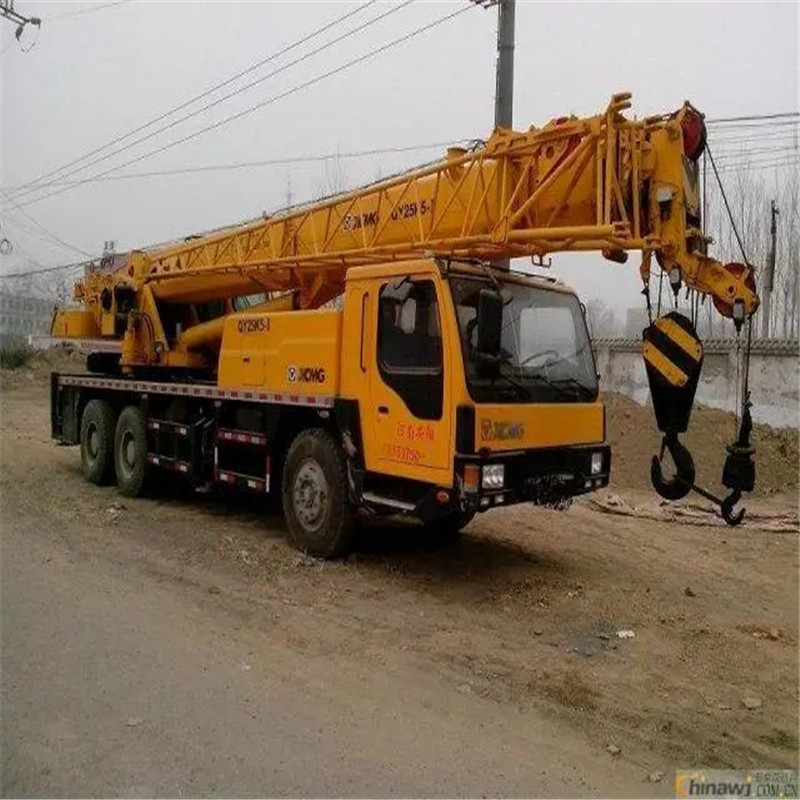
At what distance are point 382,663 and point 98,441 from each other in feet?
23.0

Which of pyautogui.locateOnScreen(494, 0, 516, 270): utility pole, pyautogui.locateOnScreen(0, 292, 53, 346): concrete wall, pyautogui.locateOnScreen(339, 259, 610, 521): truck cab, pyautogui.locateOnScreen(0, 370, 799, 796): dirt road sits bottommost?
A: pyautogui.locateOnScreen(0, 370, 799, 796): dirt road

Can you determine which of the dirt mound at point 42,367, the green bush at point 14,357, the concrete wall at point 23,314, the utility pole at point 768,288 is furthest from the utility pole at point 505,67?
the concrete wall at point 23,314

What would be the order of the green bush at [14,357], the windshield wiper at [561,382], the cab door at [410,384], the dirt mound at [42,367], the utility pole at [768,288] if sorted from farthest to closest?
1. the green bush at [14,357]
2. the dirt mound at [42,367]
3. the utility pole at [768,288]
4. the windshield wiper at [561,382]
5. the cab door at [410,384]

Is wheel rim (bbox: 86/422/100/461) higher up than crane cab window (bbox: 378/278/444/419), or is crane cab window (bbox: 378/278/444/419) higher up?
crane cab window (bbox: 378/278/444/419)

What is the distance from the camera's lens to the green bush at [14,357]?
30178 millimetres

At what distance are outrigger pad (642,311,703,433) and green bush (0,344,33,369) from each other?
30053 mm

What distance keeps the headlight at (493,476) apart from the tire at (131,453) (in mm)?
5313

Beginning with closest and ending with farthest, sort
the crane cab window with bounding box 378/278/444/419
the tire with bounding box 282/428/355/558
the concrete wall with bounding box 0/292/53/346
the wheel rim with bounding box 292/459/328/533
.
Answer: the crane cab window with bounding box 378/278/444/419, the tire with bounding box 282/428/355/558, the wheel rim with bounding box 292/459/328/533, the concrete wall with bounding box 0/292/53/346

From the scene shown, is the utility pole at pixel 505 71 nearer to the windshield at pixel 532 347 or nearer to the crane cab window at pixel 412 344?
the windshield at pixel 532 347

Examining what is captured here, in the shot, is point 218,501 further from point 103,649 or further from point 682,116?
point 682,116

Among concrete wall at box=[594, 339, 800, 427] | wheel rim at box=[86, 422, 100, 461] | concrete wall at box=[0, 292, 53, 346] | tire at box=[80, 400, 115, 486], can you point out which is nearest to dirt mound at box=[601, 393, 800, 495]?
concrete wall at box=[594, 339, 800, 427]

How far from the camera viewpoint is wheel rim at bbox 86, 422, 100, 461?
1017cm

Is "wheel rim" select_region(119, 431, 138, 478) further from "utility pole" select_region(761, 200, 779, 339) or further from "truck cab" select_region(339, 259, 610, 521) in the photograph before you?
"utility pole" select_region(761, 200, 779, 339)

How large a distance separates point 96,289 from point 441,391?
7.37 m
